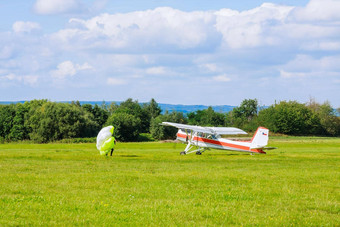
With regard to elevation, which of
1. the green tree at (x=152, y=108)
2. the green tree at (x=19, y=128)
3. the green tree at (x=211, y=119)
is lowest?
the green tree at (x=19, y=128)

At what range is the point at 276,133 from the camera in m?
96.4

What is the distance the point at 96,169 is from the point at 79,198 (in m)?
7.68

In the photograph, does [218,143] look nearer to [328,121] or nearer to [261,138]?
[261,138]

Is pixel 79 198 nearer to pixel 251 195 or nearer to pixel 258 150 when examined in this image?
pixel 251 195

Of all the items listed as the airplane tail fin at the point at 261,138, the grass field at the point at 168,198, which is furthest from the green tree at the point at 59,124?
the grass field at the point at 168,198

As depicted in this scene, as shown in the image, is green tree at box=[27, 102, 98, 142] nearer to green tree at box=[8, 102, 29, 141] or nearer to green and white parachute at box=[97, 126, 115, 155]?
green tree at box=[8, 102, 29, 141]

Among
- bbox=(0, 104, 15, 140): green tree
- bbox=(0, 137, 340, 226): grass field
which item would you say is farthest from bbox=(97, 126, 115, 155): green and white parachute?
Result: bbox=(0, 104, 15, 140): green tree

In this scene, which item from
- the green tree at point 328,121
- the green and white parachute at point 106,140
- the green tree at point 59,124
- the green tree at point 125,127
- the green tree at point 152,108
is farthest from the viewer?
the green tree at point 152,108

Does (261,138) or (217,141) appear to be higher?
(261,138)

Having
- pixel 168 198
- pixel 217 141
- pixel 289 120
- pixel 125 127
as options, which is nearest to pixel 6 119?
pixel 125 127

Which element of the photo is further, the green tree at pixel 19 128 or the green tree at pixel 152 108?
the green tree at pixel 152 108

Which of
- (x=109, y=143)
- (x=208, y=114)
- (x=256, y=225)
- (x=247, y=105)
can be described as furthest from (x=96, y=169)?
(x=247, y=105)

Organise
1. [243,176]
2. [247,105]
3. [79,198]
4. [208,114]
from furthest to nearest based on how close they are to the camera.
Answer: [247,105], [208,114], [243,176], [79,198]

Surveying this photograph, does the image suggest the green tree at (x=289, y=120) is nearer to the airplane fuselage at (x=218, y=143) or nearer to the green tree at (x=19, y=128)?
the green tree at (x=19, y=128)
